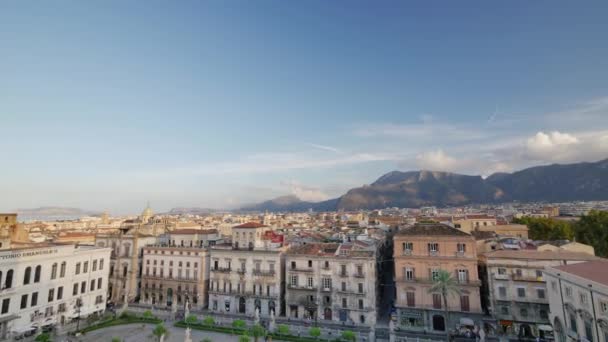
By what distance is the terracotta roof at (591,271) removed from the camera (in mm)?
25734

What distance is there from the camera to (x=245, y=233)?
185 ft

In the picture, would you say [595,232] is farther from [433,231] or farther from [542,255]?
[433,231]

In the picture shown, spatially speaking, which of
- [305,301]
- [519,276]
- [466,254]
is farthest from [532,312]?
[305,301]

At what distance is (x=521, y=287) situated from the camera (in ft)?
131

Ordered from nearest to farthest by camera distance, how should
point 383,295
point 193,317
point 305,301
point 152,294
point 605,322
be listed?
point 605,322 → point 193,317 → point 305,301 → point 383,295 → point 152,294

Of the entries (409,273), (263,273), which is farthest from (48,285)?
(409,273)

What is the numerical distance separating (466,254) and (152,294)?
52656mm

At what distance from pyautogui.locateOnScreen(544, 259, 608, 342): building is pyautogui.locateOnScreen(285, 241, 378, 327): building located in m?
20.2

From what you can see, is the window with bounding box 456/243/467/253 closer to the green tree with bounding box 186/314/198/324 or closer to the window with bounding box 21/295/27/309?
the green tree with bounding box 186/314/198/324

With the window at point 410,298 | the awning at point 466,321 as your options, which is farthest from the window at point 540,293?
the window at point 410,298

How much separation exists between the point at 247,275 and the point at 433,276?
27974 mm

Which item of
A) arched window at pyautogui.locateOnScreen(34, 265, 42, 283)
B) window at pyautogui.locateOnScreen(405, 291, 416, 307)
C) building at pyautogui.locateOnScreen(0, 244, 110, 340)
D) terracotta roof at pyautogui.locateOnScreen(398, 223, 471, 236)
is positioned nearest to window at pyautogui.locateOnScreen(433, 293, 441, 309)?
window at pyautogui.locateOnScreen(405, 291, 416, 307)

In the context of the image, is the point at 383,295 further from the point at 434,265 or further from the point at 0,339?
the point at 0,339

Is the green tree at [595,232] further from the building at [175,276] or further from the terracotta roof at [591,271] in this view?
the building at [175,276]
